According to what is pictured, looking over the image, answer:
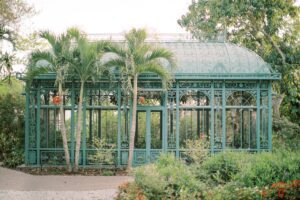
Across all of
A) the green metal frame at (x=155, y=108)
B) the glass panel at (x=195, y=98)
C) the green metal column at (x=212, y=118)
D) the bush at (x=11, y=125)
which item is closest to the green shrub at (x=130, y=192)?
the green metal frame at (x=155, y=108)

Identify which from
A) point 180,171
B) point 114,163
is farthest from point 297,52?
point 180,171

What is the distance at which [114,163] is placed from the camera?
51.5 ft

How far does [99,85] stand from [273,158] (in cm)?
806

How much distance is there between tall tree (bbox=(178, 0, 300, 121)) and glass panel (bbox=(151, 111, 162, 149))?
6.32 metres

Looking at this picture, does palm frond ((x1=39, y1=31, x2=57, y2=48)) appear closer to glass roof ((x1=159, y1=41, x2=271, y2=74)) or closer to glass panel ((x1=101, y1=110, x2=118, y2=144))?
glass panel ((x1=101, y1=110, x2=118, y2=144))

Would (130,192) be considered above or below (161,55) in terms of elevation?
below

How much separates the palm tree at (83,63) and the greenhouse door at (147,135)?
210 centimetres

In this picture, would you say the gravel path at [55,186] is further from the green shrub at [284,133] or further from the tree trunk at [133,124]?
the green shrub at [284,133]

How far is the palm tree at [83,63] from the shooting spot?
47.2ft

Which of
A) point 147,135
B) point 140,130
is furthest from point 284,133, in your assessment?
point 147,135

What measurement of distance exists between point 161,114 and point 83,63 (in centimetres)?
349

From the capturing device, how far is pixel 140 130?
54.4 feet

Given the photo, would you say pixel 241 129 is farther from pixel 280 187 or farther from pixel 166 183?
pixel 280 187

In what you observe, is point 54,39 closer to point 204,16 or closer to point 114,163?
point 114,163
